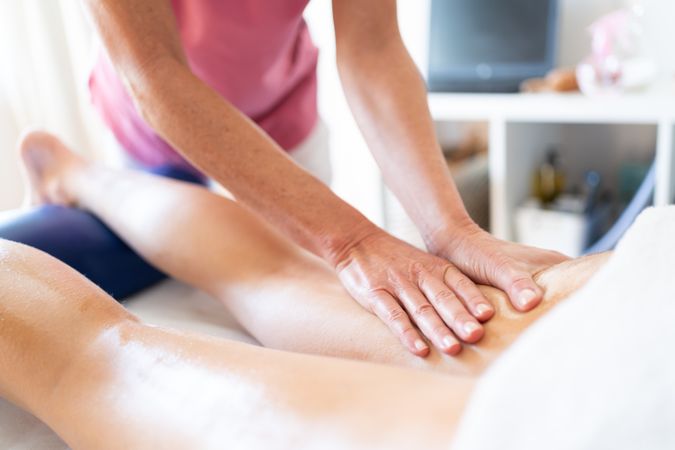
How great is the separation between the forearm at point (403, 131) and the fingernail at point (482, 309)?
22 centimetres

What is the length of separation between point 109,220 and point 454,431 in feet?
3.23

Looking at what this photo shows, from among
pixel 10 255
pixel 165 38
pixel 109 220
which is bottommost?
pixel 109 220

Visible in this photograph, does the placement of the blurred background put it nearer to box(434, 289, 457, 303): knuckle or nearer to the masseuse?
the masseuse

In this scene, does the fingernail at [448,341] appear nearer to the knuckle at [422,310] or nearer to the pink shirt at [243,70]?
the knuckle at [422,310]

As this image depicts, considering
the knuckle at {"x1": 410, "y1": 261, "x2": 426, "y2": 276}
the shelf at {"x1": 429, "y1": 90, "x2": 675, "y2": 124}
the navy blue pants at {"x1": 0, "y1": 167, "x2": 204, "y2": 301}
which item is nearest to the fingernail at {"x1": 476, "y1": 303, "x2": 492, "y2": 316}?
the knuckle at {"x1": 410, "y1": 261, "x2": 426, "y2": 276}

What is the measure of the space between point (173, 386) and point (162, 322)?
1.58ft

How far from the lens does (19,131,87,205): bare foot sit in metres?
1.46

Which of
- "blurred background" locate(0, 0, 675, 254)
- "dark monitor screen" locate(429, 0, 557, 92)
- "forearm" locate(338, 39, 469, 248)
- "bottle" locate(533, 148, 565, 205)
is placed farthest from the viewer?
"bottle" locate(533, 148, 565, 205)

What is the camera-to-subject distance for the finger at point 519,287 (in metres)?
0.75

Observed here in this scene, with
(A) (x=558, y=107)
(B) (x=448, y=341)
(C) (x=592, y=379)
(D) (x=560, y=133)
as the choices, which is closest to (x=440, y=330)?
(B) (x=448, y=341)

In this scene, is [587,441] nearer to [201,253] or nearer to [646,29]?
[201,253]

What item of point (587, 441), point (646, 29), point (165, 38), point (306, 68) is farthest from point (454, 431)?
point (646, 29)

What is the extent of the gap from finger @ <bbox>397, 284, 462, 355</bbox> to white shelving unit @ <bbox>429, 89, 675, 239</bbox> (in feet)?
4.23

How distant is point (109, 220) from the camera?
1.29 meters
